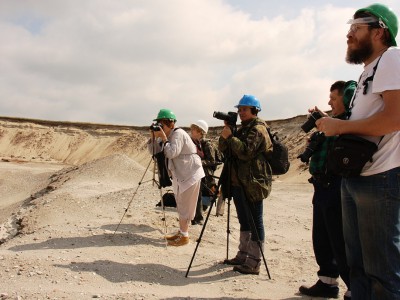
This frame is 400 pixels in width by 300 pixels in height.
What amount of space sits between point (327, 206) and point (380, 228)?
1.55m

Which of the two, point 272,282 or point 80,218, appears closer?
point 272,282

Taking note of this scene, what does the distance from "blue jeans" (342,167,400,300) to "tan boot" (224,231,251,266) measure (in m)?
2.56

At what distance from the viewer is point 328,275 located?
4785mm

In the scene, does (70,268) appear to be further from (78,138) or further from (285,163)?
(78,138)

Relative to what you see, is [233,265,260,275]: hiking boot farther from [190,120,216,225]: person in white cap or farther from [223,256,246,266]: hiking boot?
[190,120,216,225]: person in white cap

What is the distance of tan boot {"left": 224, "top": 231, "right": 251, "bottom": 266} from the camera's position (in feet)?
18.4

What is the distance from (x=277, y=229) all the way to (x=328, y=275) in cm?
440

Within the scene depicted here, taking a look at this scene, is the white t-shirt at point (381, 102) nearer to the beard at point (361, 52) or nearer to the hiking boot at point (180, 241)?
the beard at point (361, 52)

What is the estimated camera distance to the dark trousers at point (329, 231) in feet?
14.4

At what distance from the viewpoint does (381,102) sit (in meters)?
3.02

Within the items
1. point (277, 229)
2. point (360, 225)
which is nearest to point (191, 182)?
point (277, 229)

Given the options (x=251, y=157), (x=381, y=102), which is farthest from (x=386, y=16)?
(x=251, y=157)

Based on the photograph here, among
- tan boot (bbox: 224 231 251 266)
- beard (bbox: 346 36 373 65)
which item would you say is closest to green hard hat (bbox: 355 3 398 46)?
beard (bbox: 346 36 373 65)

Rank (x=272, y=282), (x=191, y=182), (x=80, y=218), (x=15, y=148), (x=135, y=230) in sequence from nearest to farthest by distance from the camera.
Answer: (x=272, y=282) < (x=191, y=182) < (x=135, y=230) < (x=80, y=218) < (x=15, y=148)
